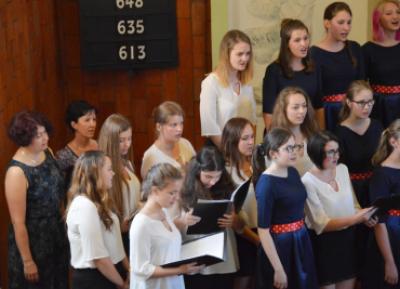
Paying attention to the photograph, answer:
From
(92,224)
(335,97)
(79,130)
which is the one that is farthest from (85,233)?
(335,97)

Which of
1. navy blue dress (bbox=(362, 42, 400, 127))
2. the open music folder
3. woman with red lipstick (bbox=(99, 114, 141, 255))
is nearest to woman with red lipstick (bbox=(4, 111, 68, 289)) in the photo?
woman with red lipstick (bbox=(99, 114, 141, 255))

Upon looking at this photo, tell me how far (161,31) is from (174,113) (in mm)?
1175

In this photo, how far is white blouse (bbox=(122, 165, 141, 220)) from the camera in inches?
134

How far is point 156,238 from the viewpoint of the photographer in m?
2.83

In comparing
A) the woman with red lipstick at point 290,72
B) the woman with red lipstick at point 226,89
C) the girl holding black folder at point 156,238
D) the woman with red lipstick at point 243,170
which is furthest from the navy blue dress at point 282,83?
the girl holding black folder at point 156,238

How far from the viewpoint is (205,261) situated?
285cm

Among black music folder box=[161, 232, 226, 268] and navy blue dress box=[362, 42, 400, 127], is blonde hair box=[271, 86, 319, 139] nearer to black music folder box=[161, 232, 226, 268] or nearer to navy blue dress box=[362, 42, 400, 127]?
navy blue dress box=[362, 42, 400, 127]

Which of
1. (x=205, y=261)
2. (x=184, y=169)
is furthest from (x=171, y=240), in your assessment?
(x=184, y=169)

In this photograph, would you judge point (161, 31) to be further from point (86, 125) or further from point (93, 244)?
point (93, 244)

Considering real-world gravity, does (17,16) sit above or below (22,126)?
above

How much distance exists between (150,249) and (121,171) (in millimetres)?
659

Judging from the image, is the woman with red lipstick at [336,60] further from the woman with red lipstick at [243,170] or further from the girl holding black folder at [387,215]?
the woman with red lipstick at [243,170]

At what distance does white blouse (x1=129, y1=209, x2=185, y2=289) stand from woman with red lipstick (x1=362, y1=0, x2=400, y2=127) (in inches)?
70.3

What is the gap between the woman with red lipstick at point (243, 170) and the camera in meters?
3.47
